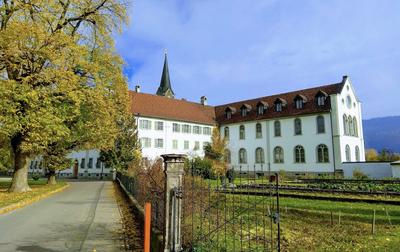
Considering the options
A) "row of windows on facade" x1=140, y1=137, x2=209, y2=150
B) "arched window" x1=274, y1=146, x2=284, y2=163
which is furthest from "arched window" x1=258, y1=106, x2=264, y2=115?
"row of windows on facade" x1=140, y1=137, x2=209, y2=150

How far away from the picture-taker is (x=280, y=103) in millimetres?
39219

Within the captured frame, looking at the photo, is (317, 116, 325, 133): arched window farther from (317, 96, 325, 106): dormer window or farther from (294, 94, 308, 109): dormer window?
(294, 94, 308, 109): dormer window

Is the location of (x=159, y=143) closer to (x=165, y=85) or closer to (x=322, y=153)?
(x=322, y=153)

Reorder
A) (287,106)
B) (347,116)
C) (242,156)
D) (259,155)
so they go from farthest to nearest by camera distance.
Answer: (242,156) → (259,155) → (287,106) → (347,116)

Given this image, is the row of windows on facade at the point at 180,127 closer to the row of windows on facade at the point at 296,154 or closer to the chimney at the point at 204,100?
the row of windows on facade at the point at 296,154

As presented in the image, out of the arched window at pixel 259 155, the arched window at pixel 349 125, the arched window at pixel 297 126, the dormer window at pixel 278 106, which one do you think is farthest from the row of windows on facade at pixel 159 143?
the arched window at pixel 349 125

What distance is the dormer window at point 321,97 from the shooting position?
114ft

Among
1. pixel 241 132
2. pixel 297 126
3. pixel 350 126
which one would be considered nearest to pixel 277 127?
pixel 297 126

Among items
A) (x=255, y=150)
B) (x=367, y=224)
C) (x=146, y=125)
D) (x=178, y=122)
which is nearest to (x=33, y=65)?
(x=367, y=224)

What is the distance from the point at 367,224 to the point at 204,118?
37.2 metres

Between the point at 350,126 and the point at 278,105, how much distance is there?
30.5 feet

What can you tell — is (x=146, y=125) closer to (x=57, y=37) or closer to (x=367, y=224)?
(x=57, y=37)

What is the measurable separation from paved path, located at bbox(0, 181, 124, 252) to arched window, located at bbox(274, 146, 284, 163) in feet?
96.8

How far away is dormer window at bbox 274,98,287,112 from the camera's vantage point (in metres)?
38.9
